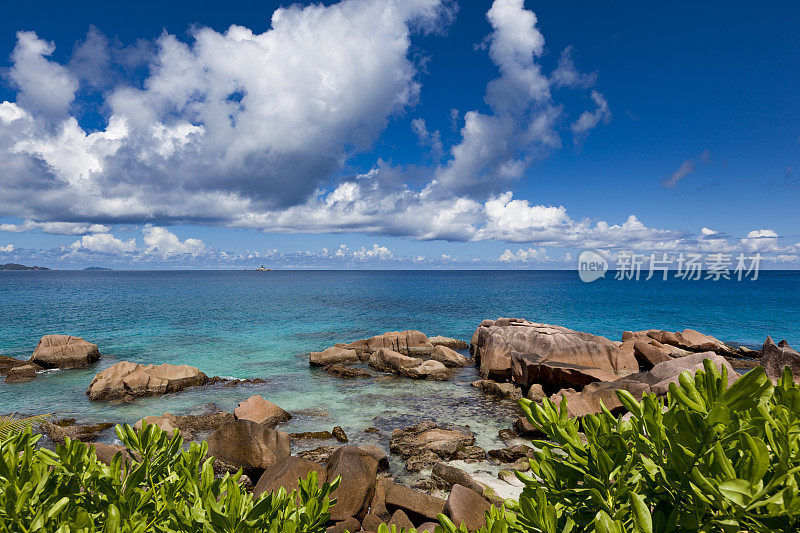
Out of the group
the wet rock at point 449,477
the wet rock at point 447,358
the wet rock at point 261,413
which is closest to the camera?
the wet rock at point 449,477

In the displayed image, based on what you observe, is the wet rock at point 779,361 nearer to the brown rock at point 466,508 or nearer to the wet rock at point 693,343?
the wet rock at point 693,343

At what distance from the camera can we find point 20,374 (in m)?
23.0

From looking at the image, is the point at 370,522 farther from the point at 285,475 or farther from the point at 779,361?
the point at 779,361

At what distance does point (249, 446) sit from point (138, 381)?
11836 millimetres

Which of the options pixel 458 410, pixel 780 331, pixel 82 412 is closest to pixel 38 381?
A: pixel 82 412

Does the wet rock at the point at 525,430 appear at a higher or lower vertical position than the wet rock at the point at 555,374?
lower

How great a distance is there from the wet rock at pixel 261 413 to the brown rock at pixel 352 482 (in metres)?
7.14

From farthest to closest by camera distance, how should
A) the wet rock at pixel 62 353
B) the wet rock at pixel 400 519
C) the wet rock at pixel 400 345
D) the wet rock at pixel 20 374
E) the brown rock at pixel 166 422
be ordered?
1. the wet rock at pixel 400 345
2. the wet rock at pixel 62 353
3. the wet rock at pixel 20 374
4. the brown rock at pixel 166 422
5. the wet rock at pixel 400 519

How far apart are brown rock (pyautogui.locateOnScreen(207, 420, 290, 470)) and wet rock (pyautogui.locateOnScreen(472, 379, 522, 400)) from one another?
1113cm

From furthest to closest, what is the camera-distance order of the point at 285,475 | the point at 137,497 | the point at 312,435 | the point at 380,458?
the point at 312,435 → the point at 380,458 → the point at 285,475 → the point at 137,497

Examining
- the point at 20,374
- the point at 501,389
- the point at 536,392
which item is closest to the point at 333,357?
the point at 501,389

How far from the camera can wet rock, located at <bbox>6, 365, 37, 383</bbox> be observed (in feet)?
74.1

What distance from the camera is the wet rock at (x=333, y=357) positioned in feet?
87.1

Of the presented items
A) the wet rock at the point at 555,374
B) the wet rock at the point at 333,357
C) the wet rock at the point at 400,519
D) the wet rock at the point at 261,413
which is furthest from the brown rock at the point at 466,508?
the wet rock at the point at 333,357
